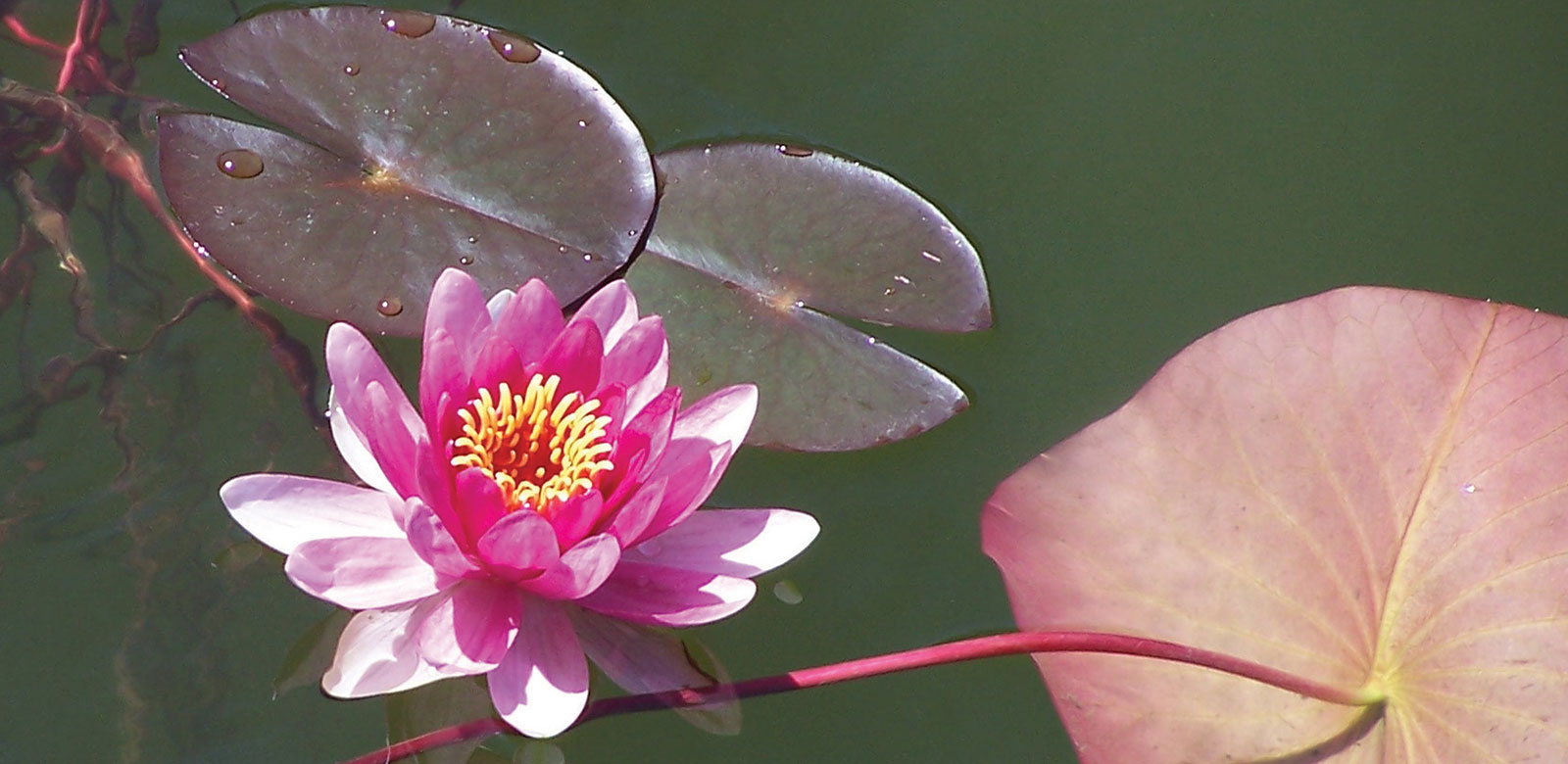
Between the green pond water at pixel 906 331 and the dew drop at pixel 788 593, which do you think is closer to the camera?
the green pond water at pixel 906 331

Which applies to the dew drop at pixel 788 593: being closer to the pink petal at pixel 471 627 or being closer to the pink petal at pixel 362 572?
the pink petal at pixel 471 627

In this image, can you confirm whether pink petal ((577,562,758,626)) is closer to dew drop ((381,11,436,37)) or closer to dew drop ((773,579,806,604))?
dew drop ((773,579,806,604))

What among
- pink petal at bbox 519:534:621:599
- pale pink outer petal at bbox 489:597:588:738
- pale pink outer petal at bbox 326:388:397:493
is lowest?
pale pink outer petal at bbox 489:597:588:738

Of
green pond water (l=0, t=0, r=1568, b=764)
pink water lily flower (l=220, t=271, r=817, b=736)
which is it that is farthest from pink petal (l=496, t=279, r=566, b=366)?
green pond water (l=0, t=0, r=1568, b=764)

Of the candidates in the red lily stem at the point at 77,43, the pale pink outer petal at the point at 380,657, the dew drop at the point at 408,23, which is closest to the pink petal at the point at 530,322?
the pale pink outer petal at the point at 380,657

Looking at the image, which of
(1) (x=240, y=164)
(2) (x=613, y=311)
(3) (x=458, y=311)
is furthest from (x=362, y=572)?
(1) (x=240, y=164)

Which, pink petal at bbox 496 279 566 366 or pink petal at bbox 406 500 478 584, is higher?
pink petal at bbox 496 279 566 366
